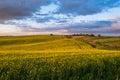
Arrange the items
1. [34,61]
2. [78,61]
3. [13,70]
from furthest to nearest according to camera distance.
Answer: [78,61] < [34,61] < [13,70]

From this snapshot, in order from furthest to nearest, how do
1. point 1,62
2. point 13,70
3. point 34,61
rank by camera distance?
point 34,61 → point 1,62 → point 13,70

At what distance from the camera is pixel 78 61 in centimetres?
2305

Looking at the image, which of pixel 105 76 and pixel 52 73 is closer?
pixel 52 73

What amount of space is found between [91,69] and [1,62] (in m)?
8.35

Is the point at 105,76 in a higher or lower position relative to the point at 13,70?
lower

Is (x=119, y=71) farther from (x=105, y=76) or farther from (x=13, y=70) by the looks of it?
(x=13, y=70)

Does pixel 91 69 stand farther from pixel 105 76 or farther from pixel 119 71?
pixel 119 71

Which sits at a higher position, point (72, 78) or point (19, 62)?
point (19, 62)

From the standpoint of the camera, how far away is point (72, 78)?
788 inches

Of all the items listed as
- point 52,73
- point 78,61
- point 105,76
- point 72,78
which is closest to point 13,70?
point 52,73

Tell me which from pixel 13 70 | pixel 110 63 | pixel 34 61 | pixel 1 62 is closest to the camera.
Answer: pixel 13 70

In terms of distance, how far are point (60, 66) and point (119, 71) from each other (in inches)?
263

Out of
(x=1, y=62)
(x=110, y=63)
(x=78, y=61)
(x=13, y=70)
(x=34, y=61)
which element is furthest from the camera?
(x=110, y=63)

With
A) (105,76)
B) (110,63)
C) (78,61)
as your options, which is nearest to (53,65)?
(78,61)
